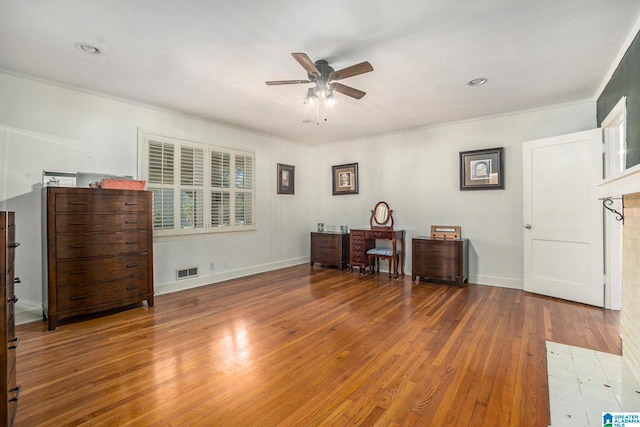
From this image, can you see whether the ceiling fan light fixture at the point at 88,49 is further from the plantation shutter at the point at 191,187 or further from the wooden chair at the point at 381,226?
the wooden chair at the point at 381,226

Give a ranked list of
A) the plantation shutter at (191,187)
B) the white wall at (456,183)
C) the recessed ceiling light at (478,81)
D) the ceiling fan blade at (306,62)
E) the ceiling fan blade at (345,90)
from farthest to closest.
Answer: the plantation shutter at (191,187) < the white wall at (456,183) < the recessed ceiling light at (478,81) < the ceiling fan blade at (345,90) < the ceiling fan blade at (306,62)

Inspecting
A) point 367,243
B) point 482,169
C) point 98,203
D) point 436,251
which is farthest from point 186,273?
point 482,169

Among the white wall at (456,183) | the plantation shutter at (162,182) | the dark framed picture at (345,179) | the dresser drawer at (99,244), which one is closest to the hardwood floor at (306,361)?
the dresser drawer at (99,244)

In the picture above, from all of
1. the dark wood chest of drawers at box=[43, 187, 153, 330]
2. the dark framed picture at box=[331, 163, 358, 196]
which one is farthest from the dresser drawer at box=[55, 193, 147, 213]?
A: the dark framed picture at box=[331, 163, 358, 196]

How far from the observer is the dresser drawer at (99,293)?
304cm

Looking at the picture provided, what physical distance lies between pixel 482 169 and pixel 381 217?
183 centimetres

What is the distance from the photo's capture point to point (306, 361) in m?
2.34

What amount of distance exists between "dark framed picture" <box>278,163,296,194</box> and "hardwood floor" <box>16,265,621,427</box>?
2.64 meters

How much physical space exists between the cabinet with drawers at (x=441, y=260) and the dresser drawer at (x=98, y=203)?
12.8ft

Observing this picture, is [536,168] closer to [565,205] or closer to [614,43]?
[565,205]

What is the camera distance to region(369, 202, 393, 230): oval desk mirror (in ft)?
18.2

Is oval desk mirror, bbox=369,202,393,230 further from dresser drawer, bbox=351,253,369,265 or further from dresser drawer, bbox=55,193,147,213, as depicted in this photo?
dresser drawer, bbox=55,193,147,213

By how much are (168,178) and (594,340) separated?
16.8 feet

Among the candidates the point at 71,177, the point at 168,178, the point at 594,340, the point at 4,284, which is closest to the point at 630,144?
the point at 594,340
